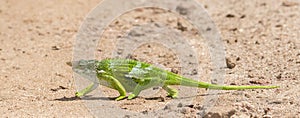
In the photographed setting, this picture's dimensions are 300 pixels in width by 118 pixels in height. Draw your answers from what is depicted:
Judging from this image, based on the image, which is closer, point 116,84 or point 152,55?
point 116,84

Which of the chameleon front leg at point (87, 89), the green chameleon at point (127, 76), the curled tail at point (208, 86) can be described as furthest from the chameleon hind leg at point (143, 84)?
the chameleon front leg at point (87, 89)

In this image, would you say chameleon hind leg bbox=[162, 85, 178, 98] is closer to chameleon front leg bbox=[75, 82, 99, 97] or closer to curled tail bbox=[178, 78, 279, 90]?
curled tail bbox=[178, 78, 279, 90]

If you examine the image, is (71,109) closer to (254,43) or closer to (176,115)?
(176,115)

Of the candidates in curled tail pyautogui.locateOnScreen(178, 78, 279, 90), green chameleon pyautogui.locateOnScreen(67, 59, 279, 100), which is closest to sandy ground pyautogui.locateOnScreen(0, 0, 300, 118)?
curled tail pyautogui.locateOnScreen(178, 78, 279, 90)

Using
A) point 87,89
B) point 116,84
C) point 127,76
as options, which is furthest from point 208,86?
point 87,89

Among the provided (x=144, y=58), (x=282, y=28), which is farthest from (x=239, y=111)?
(x=282, y=28)

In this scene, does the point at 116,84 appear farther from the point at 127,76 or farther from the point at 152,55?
the point at 152,55

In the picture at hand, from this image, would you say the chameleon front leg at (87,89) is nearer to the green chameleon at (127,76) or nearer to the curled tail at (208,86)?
the green chameleon at (127,76)

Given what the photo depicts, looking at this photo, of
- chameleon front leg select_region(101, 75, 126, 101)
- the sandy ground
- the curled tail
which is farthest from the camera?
chameleon front leg select_region(101, 75, 126, 101)
